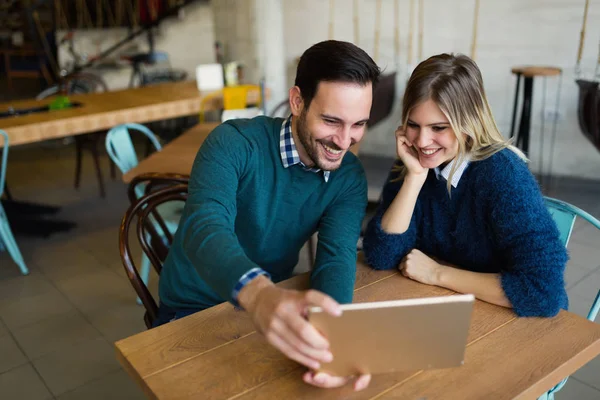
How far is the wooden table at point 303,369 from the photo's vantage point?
94cm

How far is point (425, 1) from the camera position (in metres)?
4.61

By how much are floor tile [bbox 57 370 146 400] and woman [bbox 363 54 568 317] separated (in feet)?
4.08

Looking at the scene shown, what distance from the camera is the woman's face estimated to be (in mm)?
1356

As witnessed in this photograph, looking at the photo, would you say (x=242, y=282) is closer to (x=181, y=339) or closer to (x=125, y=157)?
(x=181, y=339)

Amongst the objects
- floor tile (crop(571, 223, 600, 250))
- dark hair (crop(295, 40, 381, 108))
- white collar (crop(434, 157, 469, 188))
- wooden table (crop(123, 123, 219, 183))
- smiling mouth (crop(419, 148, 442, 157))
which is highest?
dark hair (crop(295, 40, 381, 108))

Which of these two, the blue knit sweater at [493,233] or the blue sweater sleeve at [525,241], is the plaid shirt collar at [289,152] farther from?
the blue sweater sleeve at [525,241]

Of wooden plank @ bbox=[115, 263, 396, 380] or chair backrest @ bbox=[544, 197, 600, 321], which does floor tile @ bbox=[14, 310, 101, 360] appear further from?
chair backrest @ bbox=[544, 197, 600, 321]

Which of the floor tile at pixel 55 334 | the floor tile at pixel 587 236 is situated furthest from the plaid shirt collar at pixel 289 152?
the floor tile at pixel 587 236

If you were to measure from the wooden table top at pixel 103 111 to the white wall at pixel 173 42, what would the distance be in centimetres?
232

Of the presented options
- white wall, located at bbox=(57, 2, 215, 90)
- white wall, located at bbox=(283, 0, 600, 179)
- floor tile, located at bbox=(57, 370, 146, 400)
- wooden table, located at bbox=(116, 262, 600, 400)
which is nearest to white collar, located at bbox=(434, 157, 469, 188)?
wooden table, located at bbox=(116, 262, 600, 400)

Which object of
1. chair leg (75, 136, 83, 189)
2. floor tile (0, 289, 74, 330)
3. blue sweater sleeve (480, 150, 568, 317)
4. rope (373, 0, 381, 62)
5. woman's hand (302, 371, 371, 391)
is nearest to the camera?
woman's hand (302, 371, 371, 391)

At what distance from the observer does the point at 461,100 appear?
1343mm

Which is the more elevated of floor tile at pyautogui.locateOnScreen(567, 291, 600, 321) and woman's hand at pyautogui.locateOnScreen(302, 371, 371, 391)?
woman's hand at pyautogui.locateOnScreen(302, 371, 371, 391)

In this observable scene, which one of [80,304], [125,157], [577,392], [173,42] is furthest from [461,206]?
[173,42]
